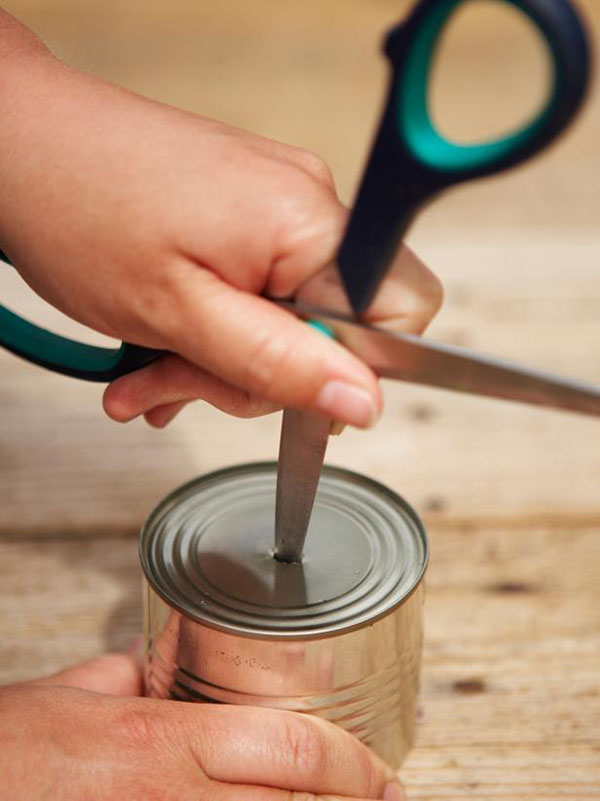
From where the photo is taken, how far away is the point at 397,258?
1.56ft

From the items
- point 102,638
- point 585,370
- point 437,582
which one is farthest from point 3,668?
point 585,370

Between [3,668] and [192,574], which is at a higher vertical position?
[192,574]

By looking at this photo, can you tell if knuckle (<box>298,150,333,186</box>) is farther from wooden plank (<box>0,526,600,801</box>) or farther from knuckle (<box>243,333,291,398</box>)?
wooden plank (<box>0,526,600,801</box>)

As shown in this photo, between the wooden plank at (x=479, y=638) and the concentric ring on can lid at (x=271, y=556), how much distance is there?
0.13 metres

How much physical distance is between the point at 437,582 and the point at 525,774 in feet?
0.54

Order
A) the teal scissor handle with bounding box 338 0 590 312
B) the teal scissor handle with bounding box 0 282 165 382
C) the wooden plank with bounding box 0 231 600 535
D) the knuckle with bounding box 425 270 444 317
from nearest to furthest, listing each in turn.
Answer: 1. the teal scissor handle with bounding box 338 0 590 312
2. the knuckle with bounding box 425 270 444 317
3. the teal scissor handle with bounding box 0 282 165 382
4. the wooden plank with bounding box 0 231 600 535

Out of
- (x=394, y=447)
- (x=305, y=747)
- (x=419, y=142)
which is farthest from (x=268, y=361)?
(x=394, y=447)

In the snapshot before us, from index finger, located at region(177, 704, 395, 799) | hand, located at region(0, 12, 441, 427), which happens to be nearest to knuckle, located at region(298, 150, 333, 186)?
hand, located at region(0, 12, 441, 427)

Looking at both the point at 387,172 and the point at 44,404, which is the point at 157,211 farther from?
the point at 44,404

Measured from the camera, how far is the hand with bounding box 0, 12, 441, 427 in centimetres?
46

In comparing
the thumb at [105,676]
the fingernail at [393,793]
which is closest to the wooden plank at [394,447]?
the thumb at [105,676]

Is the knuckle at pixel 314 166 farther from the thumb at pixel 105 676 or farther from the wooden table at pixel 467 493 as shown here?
the thumb at pixel 105 676

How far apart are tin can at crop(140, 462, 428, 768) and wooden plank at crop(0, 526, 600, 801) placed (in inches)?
1.9

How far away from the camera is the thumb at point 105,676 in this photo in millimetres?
631
